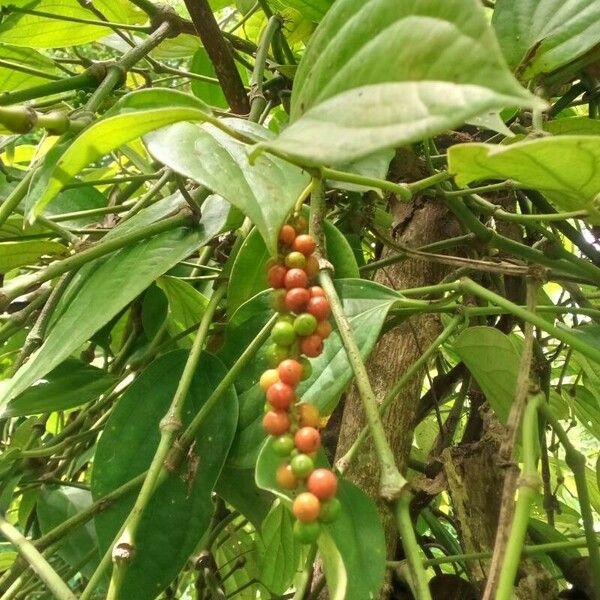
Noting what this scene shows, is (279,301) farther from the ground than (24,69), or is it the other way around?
(24,69)

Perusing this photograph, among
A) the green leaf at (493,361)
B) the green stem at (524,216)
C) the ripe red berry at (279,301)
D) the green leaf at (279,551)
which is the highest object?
the ripe red berry at (279,301)

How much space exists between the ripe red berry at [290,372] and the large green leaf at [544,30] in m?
0.27

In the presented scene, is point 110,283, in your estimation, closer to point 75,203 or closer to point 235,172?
point 235,172

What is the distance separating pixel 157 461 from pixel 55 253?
0.80 ft

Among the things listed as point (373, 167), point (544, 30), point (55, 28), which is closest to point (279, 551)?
point (373, 167)

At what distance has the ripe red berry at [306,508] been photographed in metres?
0.27

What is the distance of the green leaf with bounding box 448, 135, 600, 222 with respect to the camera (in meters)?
0.26

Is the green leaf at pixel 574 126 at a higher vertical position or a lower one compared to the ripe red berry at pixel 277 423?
lower

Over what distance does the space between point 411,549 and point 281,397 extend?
0.26 ft

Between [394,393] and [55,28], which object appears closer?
[394,393]

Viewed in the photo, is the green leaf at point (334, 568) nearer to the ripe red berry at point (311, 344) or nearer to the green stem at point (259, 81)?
the ripe red berry at point (311, 344)

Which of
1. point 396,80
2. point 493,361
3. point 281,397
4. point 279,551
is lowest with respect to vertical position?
point 279,551

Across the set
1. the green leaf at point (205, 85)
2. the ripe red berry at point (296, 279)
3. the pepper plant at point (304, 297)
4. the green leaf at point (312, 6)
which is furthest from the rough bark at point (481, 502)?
the green leaf at point (205, 85)

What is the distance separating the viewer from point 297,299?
0.33 metres
